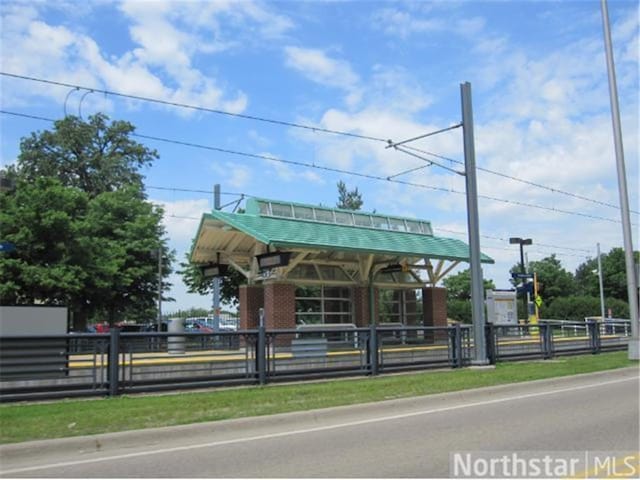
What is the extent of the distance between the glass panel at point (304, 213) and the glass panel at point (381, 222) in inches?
141

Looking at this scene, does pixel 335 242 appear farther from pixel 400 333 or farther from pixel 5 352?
pixel 5 352

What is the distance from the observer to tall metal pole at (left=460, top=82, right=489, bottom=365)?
18562 mm

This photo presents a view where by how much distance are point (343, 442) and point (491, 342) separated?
12.0 m

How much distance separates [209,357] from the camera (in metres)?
14.1

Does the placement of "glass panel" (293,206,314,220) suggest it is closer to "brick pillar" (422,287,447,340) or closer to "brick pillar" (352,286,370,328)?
"brick pillar" (352,286,370,328)

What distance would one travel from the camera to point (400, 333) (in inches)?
703

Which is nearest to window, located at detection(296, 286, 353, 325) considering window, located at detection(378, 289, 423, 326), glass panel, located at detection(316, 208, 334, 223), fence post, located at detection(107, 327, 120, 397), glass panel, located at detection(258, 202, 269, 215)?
window, located at detection(378, 289, 423, 326)

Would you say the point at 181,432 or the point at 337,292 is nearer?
the point at 181,432

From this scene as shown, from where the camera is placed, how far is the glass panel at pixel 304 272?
88.8ft

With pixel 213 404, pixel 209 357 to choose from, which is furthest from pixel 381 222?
pixel 213 404

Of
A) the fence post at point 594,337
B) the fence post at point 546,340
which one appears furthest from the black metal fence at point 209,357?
the fence post at point 594,337

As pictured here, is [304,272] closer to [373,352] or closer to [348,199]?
[373,352]

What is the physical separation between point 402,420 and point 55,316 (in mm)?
8271

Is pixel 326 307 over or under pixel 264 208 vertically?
under
